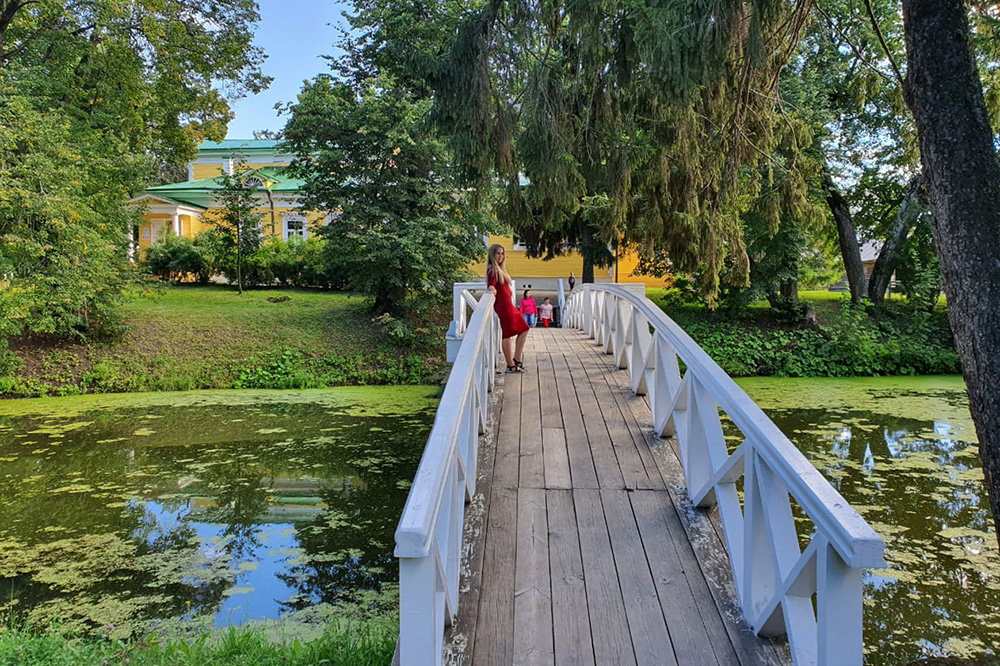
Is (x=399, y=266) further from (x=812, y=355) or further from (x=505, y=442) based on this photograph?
(x=505, y=442)

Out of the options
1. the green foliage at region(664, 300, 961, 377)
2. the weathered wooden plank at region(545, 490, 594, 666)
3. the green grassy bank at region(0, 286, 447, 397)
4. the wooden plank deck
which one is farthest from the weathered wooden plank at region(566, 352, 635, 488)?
the green foliage at region(664, 300, 961, 377)

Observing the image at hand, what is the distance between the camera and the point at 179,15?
1756 cm

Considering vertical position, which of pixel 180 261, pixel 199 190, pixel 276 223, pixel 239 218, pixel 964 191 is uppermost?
pixel 199 190

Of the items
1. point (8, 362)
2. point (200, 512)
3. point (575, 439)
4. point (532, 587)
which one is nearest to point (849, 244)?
point (575, 439)

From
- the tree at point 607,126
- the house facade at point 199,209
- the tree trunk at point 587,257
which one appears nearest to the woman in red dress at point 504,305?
the tree at point 607,126

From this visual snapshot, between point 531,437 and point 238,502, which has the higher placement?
point 531,437

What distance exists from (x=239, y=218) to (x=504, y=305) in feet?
56.8

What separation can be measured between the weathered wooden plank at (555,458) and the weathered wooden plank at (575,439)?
3 centimetres

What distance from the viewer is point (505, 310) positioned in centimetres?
703

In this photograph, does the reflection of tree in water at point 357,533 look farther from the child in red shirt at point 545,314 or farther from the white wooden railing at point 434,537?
Answer: the child in red shirt at point 545,314

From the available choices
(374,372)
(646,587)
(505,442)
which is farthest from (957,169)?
(374,372)

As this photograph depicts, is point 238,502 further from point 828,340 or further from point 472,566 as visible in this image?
point 828,340

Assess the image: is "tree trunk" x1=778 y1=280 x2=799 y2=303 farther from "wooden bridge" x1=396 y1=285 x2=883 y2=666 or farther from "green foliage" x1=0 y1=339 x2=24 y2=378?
"green foliage" x1=0 y1=339 x2=24 y2=378

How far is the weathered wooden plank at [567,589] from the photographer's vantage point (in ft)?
8.71
